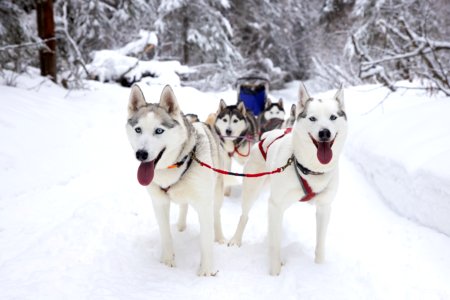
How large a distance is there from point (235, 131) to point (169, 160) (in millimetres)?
3082

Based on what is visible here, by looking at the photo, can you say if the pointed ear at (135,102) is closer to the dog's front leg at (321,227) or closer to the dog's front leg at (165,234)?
the dog's front leg at (165,234)

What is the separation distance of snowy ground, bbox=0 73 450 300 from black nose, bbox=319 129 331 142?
109 cm

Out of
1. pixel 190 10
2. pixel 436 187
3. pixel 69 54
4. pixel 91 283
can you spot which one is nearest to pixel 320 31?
pixel 190 10

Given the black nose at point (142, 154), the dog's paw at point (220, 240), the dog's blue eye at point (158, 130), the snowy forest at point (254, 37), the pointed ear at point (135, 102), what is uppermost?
the snowy forest at point (254, 37)

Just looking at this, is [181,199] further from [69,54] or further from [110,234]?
[69,54]

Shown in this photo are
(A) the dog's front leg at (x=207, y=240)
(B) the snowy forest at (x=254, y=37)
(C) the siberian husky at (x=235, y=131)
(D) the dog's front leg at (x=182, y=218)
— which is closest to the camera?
(A) the dog's front leg at (x=207, y=240)

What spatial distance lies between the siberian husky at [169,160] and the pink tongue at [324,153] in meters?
0.85

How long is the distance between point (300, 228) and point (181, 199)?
1572mm

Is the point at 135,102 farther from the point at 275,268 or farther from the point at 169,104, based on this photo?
the point at 275,268

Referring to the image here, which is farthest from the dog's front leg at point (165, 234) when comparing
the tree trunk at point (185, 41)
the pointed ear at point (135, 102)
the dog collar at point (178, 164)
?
the tree trunk at point (185, 41)

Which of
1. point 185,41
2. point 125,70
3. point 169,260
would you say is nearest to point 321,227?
point 169,260

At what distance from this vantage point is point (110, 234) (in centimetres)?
324

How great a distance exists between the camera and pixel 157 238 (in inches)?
133

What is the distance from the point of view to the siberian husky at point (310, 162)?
2.55 m
